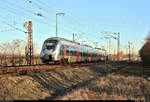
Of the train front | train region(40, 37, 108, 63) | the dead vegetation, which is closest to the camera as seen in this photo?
the dead vegetation

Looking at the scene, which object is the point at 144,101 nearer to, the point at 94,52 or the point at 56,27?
the point at 56,27

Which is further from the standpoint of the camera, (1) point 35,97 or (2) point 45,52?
(2) point 45,52

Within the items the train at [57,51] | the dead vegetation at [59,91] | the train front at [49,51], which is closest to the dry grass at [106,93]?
the dead vegetation at [59,91]

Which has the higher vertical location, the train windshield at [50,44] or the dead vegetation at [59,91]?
the train windshield at [50,44]

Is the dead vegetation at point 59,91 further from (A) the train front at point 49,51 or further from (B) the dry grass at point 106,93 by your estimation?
(A) the train front at point 49,51

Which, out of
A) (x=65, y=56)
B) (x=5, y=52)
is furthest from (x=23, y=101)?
(x=5, y=52)

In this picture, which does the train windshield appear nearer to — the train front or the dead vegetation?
the train front

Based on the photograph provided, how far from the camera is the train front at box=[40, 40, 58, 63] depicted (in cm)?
2266

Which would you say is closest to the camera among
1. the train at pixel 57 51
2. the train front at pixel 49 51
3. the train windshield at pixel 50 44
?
the train front at pixel 49 51

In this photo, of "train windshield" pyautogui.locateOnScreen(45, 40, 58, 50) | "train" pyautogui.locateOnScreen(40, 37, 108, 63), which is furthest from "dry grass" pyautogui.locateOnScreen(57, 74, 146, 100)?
"train windshield" pyautogui.locateOnScreen(45, 40, 58, 50)

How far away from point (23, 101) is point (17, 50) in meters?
35.6

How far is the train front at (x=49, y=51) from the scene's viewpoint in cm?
2266

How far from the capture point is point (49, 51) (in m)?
22.8

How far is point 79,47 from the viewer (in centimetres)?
3241
